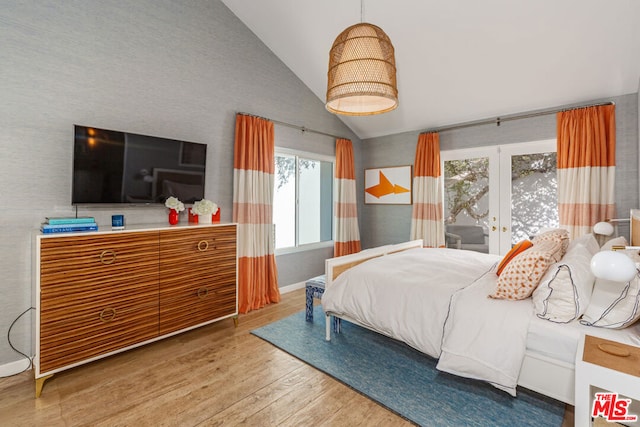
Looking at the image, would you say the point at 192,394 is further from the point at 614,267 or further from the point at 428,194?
the point at 428,194

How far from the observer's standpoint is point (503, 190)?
3.96m

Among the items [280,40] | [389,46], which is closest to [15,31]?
[280,40]

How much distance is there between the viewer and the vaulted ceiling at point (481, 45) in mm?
2688

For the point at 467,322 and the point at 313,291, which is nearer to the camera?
the point at 467,322

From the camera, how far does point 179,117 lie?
3.08m

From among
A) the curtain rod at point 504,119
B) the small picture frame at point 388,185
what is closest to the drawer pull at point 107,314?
the small picture frame at point 388,185

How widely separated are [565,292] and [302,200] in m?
3.40

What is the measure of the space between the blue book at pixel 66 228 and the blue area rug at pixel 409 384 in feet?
5.25

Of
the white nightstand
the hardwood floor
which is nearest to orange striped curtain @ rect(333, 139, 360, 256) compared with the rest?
the hardwood floor

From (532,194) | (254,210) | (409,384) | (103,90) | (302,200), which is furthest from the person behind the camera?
(302,200)

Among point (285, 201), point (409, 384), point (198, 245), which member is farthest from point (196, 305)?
point (285, 201)

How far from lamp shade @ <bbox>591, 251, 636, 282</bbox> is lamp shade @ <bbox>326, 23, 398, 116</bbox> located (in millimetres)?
1312

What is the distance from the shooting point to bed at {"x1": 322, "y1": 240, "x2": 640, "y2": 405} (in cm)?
157

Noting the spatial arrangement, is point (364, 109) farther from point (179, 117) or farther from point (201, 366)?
point (201, 366)
